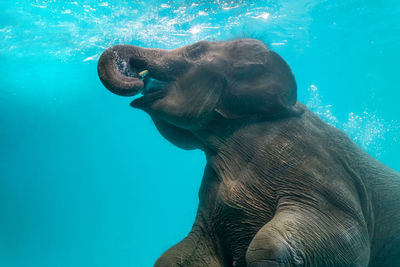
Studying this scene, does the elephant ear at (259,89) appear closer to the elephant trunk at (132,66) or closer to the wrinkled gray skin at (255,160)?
the wrinkled gray skin at (255,160)

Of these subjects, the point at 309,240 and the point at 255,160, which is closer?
the point at 309,240

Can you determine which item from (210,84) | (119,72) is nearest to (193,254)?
(210,84)

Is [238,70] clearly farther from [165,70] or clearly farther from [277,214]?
[277,214]

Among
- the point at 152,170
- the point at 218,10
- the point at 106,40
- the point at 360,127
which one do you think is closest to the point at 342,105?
the point at 360,127

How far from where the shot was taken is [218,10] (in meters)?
15.4

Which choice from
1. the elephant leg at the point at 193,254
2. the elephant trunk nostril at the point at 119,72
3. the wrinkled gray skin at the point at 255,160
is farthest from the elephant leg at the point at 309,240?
the elephant trunk nostril at the point at 119,72

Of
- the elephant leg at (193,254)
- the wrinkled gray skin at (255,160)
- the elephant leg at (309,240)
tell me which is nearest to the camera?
the elephant leg at (309,240)

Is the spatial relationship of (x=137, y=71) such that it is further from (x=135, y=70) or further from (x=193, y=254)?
(x=193, y=254)

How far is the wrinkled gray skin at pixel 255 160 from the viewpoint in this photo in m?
2.03

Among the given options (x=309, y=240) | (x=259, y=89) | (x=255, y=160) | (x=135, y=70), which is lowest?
(x=309, y=240)

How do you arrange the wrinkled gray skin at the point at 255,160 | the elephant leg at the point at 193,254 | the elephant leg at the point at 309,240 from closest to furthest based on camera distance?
the elephant leg at the point at 309,240 → the wrinkled gray skin at the point at 255,160 → the elephant leg at the point at 193,254

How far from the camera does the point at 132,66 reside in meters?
2.38

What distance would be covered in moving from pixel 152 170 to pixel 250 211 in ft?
253

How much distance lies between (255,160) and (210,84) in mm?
674
